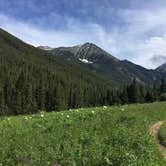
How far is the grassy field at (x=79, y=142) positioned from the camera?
13.5 metres

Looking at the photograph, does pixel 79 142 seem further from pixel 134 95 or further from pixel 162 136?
pixel 134 95

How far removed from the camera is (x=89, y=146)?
53.7 feet

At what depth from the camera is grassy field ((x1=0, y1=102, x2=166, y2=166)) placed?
13516 millimetres

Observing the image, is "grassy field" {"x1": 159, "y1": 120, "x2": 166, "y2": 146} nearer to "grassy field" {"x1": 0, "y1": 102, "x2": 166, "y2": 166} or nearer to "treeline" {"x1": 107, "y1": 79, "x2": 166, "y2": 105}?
"grassy field" {"x1": 0, "y1": 102, "x2": 166, "y2": 166}

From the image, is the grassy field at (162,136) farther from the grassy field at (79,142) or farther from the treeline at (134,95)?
the treeline at (134,95)

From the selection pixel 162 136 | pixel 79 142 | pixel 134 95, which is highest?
pixel 134 95

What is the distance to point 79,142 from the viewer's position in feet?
57.0

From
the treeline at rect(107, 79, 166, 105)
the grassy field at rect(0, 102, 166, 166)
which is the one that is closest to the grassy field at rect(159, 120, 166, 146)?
the grassy field at rect(0, 102, 166, 166)

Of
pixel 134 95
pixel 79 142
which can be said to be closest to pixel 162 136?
pixel 79 142

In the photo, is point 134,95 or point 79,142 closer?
point 79,142

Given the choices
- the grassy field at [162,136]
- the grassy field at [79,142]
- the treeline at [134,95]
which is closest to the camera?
the grassy field at [79,142]

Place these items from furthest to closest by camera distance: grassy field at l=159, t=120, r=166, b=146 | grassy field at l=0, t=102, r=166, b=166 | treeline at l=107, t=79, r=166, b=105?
treeline at l=107, t=79, r=166, b=105
grassy field at l=159, t=120, r=166, b=146
grassy field at l=0, t=102, r=166, b=166

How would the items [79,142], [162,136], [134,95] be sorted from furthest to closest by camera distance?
1. [134,95]
2. [162,136]
3. [79,142]

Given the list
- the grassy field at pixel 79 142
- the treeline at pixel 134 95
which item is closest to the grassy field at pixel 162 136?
the grassy field at pixel 79 142
